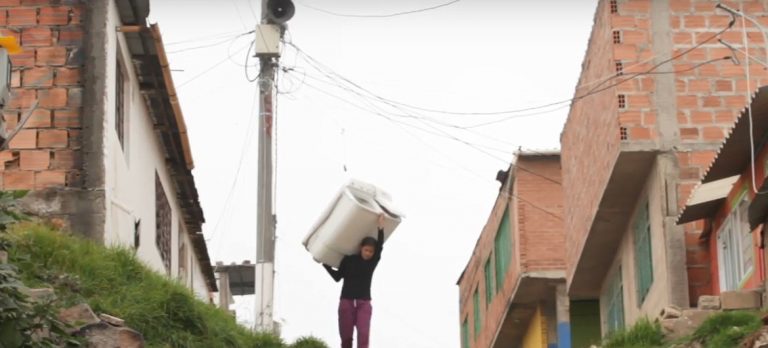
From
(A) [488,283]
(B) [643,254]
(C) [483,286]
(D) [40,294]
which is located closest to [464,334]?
(C) [483,286]

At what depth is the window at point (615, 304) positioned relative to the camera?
28.1 metres

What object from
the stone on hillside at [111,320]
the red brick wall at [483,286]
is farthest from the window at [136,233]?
the red brick wall at [483,286]

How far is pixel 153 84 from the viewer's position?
23.7 m

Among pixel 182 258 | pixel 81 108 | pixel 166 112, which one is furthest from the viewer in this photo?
pixel 182 258

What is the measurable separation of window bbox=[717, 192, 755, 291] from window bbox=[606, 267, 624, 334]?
4.76 metres

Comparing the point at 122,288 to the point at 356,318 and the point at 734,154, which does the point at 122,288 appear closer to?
the point at 356,318

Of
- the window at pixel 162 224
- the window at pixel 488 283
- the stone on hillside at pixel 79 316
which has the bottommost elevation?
the stone on hillside at pixel 79 316

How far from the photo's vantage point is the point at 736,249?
22266 mm

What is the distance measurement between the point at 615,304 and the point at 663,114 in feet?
15.6

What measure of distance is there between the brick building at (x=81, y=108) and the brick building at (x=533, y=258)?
42.8 ft

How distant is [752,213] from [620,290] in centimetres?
839

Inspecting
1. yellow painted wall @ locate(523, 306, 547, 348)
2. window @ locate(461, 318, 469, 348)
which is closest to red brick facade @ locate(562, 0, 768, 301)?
yellow painted wall @ locate(523, 306, 547, 348)

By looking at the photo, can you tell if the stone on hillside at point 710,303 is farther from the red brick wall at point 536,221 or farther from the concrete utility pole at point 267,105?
the red brick wall at point 536,221

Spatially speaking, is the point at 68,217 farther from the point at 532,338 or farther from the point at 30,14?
the point at 532,338
